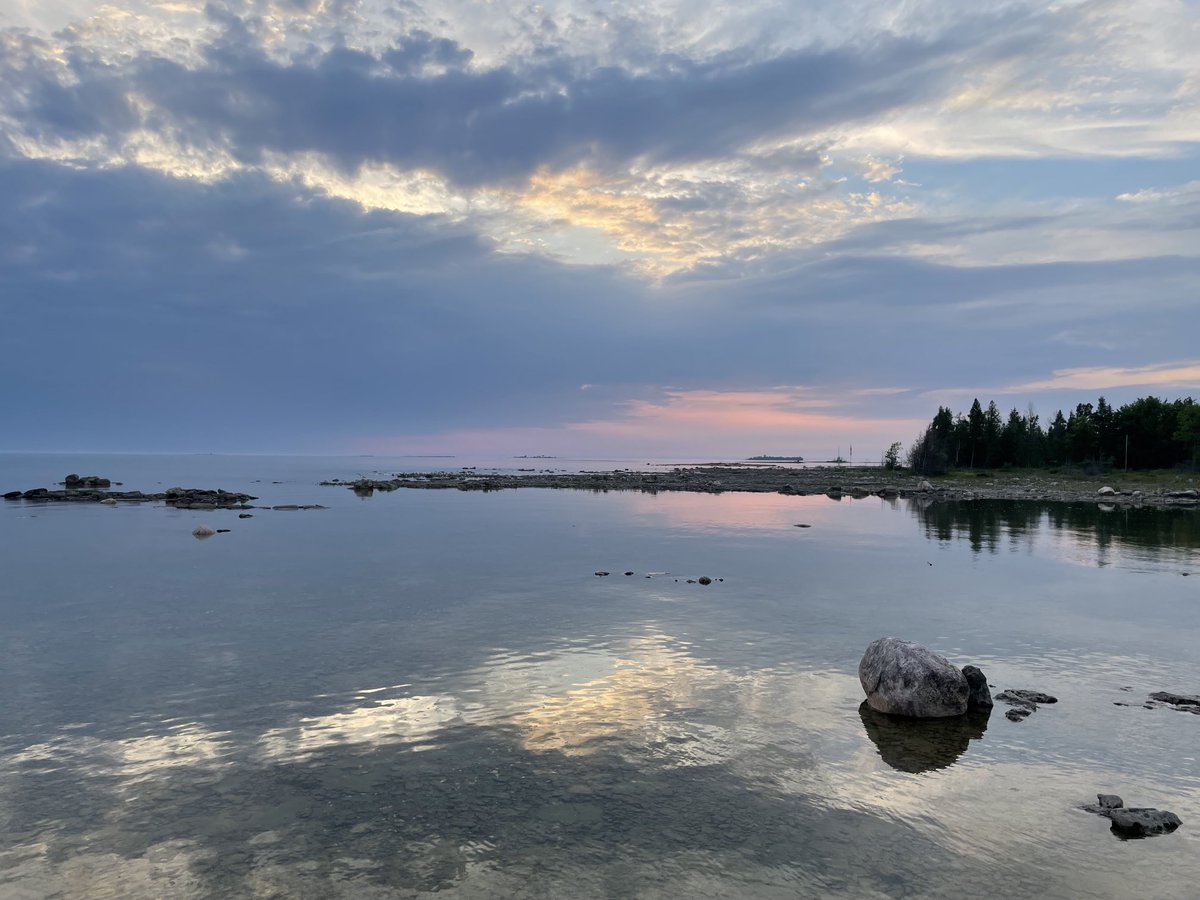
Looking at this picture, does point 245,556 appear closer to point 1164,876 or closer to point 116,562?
point 116,562

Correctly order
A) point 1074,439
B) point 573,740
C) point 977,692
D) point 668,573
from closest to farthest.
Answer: point 573,740, point 977,692, point 668,573, point 1074,439

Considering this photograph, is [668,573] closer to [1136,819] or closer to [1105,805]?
[1105,805]

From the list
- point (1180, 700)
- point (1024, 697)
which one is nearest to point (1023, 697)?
point (1024, 697)

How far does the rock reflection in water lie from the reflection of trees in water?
119 ft

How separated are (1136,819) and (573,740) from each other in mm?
9692

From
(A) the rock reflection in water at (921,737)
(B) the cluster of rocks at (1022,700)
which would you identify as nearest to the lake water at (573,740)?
(A) the rock reflection in water at (921,737)

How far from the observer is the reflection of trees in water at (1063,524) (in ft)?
171

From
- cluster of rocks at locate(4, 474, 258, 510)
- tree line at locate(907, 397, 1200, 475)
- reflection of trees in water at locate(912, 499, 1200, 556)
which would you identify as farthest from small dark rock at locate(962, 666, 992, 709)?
tree line at locate(907, 397, 1200, 475)

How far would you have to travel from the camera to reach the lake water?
1037 cm

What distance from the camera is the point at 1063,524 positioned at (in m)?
64.8

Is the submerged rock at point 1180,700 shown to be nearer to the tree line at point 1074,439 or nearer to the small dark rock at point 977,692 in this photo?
the small dark rock at point 977,692

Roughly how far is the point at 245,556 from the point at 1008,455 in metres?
180

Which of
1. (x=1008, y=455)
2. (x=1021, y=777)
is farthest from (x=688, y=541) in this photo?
(x=1008, y=455)

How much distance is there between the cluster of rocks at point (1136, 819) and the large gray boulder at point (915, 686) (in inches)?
177
